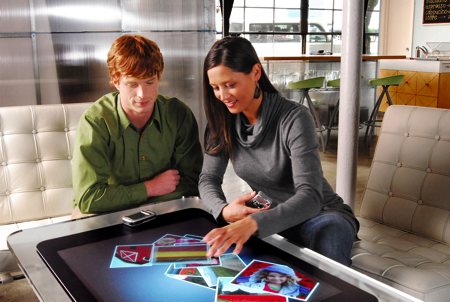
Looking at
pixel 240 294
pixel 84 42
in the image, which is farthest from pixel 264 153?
pixel 84 42

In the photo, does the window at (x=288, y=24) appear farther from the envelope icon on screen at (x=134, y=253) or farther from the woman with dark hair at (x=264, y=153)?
the envelope icon on screen at (x=134, y=253)

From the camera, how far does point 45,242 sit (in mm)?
1478

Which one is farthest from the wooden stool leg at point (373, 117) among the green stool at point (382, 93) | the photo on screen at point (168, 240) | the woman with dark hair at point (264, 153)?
the photo on screen at point (168, 240)

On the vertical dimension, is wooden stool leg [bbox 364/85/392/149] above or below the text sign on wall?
below

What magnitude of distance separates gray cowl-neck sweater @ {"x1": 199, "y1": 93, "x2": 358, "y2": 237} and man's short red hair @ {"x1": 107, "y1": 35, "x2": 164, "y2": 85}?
36cm

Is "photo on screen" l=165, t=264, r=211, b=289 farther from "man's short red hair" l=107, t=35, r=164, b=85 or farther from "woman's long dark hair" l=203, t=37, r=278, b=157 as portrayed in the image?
"man's short red hair" l=107, t=35, r=164, b=85

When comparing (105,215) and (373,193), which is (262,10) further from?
(105,215)

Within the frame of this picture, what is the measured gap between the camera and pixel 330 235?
171cm

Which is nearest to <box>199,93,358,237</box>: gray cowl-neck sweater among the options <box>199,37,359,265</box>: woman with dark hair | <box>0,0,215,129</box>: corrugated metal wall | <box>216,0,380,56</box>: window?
<box>199,37,359,265</box>: woman with dark hair

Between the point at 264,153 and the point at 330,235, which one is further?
the point at 264,153

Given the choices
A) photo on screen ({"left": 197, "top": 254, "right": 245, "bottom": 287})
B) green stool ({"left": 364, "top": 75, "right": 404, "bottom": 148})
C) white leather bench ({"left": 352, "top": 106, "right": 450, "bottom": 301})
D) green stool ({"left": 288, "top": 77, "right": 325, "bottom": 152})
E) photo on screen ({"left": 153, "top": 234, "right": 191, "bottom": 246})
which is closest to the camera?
photo on screen ({"left": 197, "top": 254, "right": 245, "bottom": 287})

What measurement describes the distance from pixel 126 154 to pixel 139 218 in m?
0.38

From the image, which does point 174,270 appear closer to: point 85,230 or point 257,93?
point 85,230

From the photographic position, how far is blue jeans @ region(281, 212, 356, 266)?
1.68m
